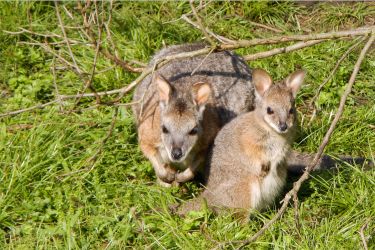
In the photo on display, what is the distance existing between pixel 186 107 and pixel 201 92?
8.7 inches

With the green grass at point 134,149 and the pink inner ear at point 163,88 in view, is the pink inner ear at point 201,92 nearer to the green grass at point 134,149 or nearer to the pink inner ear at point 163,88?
the pink inner ear at point 163,88

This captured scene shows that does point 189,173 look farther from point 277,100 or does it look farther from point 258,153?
point 277,100

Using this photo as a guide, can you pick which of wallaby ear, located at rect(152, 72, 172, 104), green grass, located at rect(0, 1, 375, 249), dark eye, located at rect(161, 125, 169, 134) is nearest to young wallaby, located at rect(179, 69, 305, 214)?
green grass, located at rect(0, 1, 375, 249)

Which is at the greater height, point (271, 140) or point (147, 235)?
point (271, 140)

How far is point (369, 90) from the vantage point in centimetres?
690

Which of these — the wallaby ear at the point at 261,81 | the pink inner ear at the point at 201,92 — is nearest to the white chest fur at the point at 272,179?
the wallaby ear at the point at 261,81

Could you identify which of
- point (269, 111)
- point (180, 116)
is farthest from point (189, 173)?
point (269, 111)

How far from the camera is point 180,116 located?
220 inches

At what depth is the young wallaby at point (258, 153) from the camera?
530 centimetres

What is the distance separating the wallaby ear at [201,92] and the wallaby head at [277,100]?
0.45m

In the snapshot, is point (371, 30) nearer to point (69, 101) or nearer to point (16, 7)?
point (69, 101)

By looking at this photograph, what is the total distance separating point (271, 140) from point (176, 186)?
1.07 m

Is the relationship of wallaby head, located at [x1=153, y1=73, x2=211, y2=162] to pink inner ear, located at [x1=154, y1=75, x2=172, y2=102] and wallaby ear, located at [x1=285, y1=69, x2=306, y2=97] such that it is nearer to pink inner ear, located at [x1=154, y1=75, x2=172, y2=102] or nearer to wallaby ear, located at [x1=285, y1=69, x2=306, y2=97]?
pink inner ear, located at [x1=154, y1=75, x2=172, y2=102]

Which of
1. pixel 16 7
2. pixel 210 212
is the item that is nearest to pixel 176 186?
pixel 210 212
